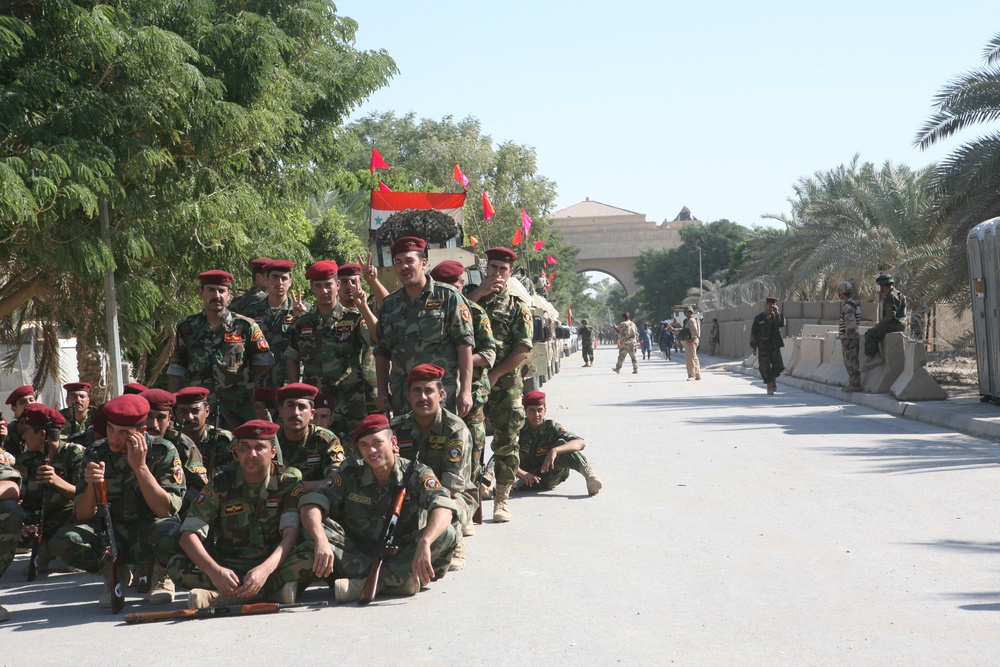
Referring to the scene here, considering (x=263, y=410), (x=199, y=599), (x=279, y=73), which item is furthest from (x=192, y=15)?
(x=199, y=599)

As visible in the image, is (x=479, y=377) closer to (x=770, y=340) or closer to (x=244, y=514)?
(x=244, y=514)

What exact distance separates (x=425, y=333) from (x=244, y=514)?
1750 mm

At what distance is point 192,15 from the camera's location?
1330cm

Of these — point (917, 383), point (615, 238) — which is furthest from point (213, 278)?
point (615, 238)

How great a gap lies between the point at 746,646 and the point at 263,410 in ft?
12.7

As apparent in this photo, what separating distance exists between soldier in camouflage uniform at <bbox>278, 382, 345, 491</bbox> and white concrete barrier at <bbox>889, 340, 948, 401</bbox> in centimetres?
1098

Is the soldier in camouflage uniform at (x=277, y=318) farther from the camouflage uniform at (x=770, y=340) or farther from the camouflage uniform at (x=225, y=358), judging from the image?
the camouflage uniform at (x=770, y=340)

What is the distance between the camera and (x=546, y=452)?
9.09 metres

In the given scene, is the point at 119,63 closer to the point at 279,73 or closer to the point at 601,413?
the point at 279,73

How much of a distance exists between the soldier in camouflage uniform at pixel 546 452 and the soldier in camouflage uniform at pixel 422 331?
1.87 meters

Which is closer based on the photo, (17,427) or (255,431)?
(255,431)

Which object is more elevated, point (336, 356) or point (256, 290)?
point (256, 290)

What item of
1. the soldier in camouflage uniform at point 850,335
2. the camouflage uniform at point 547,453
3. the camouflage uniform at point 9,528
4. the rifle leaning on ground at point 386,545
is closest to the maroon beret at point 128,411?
the camouflage uniform at point 9,528

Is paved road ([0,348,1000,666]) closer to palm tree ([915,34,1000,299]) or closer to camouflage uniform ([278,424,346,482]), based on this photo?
camouflage uniform ([278,424,346,482])
